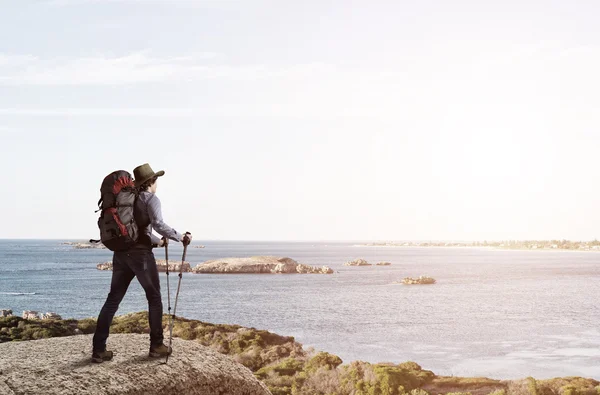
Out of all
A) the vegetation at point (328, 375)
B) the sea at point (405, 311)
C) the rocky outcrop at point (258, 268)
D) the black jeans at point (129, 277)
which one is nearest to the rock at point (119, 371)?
the black jeans at point (129, 277)

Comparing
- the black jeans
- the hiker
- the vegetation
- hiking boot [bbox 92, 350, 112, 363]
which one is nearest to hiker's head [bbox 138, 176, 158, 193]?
the hiker

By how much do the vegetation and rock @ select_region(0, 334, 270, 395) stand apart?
8.83 metres

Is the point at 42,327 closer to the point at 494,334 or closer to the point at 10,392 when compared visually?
the point at 10,392

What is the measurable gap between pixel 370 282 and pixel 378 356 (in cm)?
7465

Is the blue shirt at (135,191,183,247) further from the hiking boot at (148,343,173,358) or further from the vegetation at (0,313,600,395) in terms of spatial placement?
the vegetation at (0,313,600,395)

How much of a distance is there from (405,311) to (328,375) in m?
61.4

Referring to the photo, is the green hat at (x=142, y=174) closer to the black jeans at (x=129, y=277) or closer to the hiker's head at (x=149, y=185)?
the hiker's head at (x=149, y=185)

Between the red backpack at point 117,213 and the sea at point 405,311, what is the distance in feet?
119

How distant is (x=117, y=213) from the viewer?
31.4ft

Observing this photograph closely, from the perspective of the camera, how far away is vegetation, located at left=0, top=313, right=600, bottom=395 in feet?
70.7

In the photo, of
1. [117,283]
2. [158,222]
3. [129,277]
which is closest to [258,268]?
[129,277]

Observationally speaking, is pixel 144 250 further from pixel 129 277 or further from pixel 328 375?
pixel 328 375

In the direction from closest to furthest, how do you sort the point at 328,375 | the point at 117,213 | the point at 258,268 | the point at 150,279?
1. the point at 117,213
2. the point at 150,279
3. the point at 328,375
4. the point at 258,268

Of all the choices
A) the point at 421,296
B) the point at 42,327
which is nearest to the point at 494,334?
the point at 421,296
